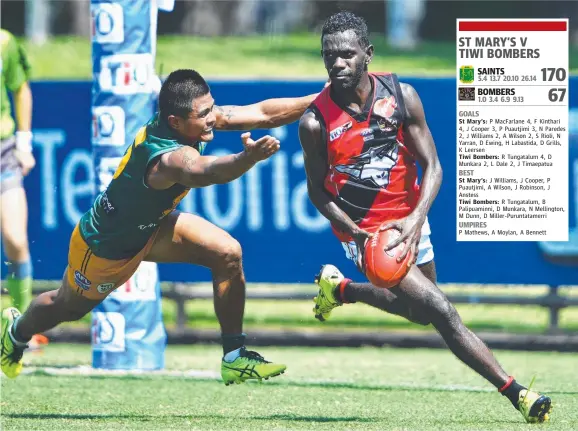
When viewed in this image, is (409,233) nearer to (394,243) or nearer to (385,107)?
(394,243)

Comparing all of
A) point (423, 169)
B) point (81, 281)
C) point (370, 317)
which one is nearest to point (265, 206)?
point (370, 317)

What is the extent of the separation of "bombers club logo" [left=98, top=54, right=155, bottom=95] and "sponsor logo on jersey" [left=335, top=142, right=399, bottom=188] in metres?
2.54

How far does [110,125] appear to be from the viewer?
31.4ft

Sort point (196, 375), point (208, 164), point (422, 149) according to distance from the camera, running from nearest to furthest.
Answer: point (208, 164) < point (422, 149) < point (196, 375)

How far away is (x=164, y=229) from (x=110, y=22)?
2.54 meters

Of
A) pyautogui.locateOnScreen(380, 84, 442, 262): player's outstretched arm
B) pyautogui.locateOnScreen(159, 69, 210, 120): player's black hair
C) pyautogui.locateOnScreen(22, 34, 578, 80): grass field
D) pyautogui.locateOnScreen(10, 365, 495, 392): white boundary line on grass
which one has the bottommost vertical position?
pyautogui.locateOnScreen(10, 365, 495, 392): white boundary line on grass

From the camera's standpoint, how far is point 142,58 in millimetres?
9555

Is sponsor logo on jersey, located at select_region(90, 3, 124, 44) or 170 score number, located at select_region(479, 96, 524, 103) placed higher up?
sponsor logo on jersey, located at select_region(90, 3, 124, 44)

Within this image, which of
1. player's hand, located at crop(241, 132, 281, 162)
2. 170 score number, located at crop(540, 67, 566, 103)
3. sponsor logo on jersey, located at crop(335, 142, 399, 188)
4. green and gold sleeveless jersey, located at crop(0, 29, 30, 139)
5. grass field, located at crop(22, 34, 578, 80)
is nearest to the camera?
player's hand, located at crop(241, 132, 281, 162)

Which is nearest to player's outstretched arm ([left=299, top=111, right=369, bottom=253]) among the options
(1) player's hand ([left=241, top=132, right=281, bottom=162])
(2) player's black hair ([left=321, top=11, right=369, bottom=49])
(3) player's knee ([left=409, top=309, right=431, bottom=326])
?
(2) player's black hair ([left=321, top=11, right=369, bottom=49])

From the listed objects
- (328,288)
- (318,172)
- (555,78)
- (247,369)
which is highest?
(555,78)

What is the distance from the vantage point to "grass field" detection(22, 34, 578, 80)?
1962cm

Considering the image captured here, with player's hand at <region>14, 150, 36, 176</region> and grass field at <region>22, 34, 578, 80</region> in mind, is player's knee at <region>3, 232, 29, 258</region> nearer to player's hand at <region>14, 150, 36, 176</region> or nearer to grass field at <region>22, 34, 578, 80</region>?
player's hand at <region>14, 150, 36, 176</region>

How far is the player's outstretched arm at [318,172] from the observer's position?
7348mm
